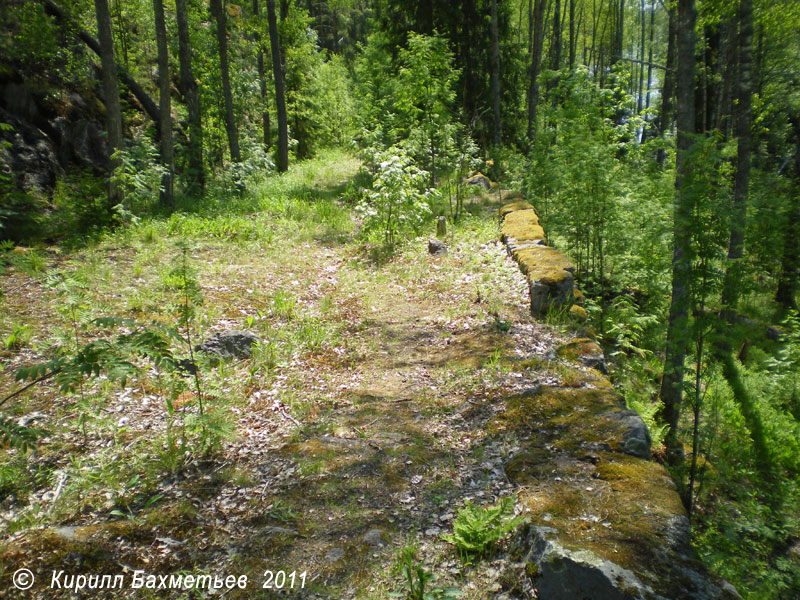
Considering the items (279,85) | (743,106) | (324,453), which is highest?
(279,85)

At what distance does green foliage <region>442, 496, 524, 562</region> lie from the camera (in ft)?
8.96

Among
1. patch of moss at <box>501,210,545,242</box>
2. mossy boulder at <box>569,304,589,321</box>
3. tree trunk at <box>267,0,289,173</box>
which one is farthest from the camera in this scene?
tree trunk at <box>267,0,289,173</box>

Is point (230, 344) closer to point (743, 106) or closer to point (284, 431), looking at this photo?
point (284, 431)

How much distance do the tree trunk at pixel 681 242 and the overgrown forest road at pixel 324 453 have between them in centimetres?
86

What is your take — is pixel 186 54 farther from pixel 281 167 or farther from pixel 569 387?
pixel 569 387

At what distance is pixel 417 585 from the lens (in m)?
2.52

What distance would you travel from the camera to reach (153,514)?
2.99m

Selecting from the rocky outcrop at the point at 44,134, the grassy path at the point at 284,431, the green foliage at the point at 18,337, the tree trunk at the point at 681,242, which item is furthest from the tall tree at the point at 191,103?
the tree trunk at the point at 681,242

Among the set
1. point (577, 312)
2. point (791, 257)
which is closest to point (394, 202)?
point (577, 312)

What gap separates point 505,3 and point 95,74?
1338 centimetres

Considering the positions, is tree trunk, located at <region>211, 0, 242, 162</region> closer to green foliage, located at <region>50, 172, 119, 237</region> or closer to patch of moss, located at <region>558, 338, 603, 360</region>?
green foliage, located at <region>50, 172, 119, 237</region>

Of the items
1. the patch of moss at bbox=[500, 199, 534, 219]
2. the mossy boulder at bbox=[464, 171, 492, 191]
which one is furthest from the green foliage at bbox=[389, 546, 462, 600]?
the mossy boulder at bbox=[464, 171, 492, 191]

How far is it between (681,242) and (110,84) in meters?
10.4

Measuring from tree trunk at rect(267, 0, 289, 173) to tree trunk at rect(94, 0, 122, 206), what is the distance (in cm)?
609
